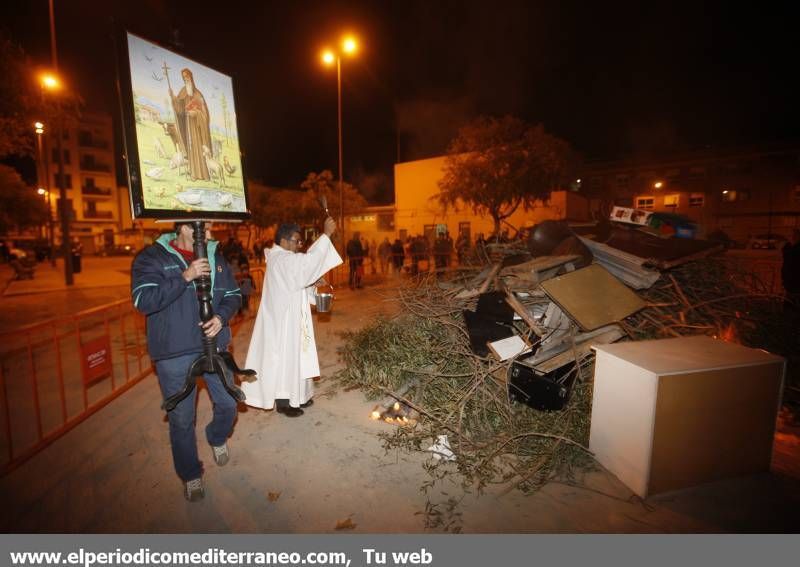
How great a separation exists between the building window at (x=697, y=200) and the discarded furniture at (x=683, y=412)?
1688 inches

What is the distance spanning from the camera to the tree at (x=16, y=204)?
1900 centimetres

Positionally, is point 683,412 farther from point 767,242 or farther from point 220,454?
point 767,242

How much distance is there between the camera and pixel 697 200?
36.9m

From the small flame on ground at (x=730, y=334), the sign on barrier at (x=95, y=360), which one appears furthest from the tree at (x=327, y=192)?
the small flame on ground at (x=730, y=334)

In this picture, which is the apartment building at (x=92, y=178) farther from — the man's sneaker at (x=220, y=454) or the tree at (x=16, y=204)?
the man's sneaker at (x=220, y=454)

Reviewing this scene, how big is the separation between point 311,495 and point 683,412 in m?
2.74

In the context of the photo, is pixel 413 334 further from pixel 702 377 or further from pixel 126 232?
pixel 126 232

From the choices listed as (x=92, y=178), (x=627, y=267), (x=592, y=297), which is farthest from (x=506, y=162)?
(x=92, y=178)

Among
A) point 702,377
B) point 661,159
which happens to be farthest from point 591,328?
point 661,159

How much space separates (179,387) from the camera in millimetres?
2693

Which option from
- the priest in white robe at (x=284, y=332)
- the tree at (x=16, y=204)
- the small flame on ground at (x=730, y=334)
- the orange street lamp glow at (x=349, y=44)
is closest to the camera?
the priest in white robe at (x=284, y=332)

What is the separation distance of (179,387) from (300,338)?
4.47 ft

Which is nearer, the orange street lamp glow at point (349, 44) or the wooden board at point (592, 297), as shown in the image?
the wooden board at point (592, 297)

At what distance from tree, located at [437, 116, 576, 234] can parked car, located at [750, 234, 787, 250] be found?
19.9 metres
